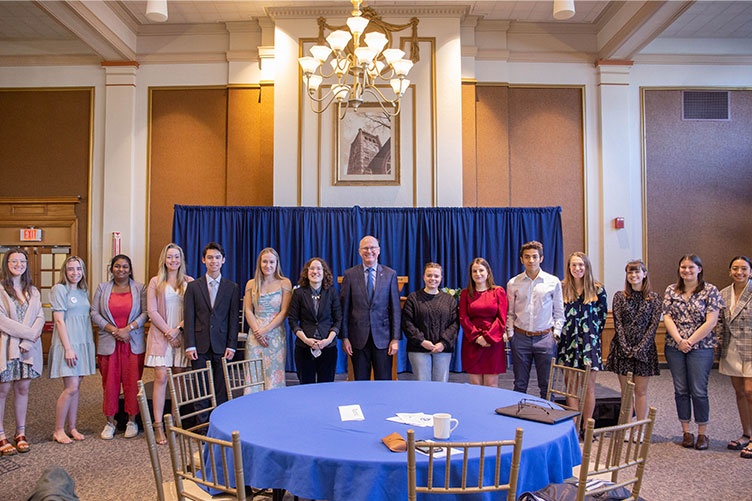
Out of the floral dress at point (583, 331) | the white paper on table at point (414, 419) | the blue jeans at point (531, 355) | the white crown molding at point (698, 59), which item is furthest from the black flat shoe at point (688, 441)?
the white crown molding at point (698, 59)

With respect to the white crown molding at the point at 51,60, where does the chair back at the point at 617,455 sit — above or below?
below

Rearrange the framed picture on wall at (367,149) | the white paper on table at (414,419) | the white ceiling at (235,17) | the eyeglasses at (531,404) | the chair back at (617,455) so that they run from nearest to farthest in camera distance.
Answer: the chair back at (617,455) < the white paper on table at (414,419) < the eyeglasses at (531,404) < the white ceiling at (235,17) < the framed picture on wall at (367,149)

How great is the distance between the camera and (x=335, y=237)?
22.1ft

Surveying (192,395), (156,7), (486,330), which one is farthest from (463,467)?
(156,7)

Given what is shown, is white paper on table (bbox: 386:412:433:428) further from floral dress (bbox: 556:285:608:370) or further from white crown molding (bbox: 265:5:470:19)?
white crown molding (bbox: 265:5:470:19)

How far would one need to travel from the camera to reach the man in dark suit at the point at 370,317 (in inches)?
170

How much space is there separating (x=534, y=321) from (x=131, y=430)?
3126 millimetres

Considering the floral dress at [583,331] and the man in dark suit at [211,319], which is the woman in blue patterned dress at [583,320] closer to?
the floral dress at [583,331]

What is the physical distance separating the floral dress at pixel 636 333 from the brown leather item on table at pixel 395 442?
278 centimetres

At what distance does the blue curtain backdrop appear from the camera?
6746 millimetres

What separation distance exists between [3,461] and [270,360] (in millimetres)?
1855

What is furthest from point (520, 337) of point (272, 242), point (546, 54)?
point (546, 54)

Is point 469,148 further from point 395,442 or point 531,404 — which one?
point 395,442

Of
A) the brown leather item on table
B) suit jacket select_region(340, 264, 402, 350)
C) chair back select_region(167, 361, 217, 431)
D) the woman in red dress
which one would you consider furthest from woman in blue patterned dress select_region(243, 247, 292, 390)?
the brown leather item on table
